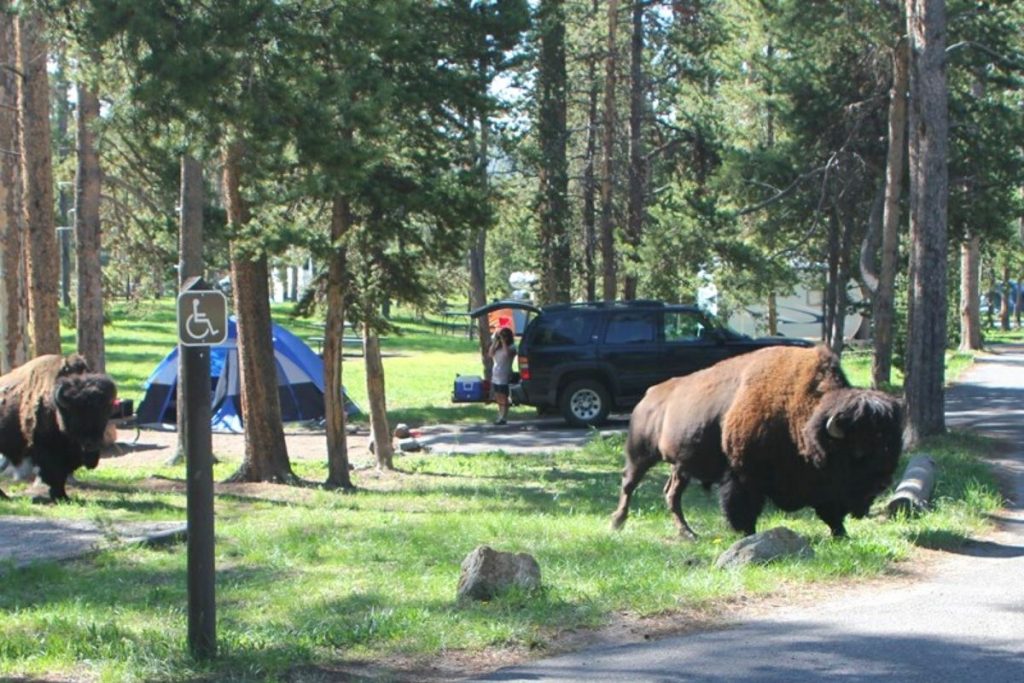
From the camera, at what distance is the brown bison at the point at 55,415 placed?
1378cm

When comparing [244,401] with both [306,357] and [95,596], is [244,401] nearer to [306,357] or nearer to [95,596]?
[95,596]

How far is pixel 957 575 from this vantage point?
8.92 metres

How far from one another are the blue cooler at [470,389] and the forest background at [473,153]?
2766mm

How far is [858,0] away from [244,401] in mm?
13801

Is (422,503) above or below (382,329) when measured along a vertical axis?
below

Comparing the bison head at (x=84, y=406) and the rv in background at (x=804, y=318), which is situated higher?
the rv in background at (x=804, y=318)

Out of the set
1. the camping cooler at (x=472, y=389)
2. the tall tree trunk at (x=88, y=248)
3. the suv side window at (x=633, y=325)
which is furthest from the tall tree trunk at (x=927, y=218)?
the camping cooler at (x=472, y=389)

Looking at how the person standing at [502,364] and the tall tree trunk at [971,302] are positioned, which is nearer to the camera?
the person standing at [502,364]

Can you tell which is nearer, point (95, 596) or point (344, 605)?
point (344, 605)

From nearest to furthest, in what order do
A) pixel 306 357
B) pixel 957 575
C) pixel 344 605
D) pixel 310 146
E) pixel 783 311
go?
pixel 344 605, pixel 957 575, pixel 310 146, pixel 306 357, pixel 783 311

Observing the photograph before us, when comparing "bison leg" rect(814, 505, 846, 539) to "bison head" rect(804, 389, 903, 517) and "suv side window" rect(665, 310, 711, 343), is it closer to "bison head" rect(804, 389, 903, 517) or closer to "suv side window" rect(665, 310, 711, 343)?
"bison head" rect(804, 389, 903, 517)

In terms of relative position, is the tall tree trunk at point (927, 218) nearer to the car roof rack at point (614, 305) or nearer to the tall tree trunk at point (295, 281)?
the car roof rack at point (614, 305)

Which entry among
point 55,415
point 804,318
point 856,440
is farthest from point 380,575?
point 804,318

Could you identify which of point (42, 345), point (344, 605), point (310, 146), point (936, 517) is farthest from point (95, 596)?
point (42, 345)
